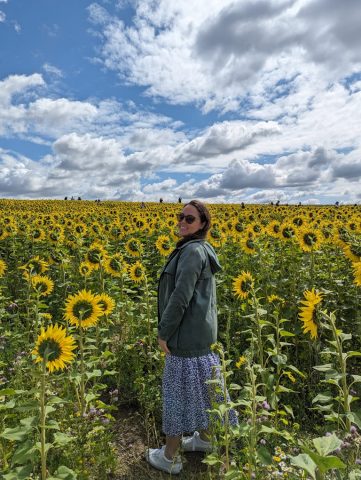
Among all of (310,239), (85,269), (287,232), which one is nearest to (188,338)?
(85,269)

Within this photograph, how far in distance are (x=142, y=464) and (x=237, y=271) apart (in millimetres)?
4068

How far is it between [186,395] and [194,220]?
1.50 meters

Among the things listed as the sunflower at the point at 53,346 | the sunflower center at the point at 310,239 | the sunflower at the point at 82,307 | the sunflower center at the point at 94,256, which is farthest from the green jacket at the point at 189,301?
the sunflower center at the point at 310,239

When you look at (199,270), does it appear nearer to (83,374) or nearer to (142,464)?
(83,374)

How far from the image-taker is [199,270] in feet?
10.5

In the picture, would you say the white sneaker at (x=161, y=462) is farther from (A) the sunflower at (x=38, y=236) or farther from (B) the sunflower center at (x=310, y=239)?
(A) the sunflower at (x=38, y=236)

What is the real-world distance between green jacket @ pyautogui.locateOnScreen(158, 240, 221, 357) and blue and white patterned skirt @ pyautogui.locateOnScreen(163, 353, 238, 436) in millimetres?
95

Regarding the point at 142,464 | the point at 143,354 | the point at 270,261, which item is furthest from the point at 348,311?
the point at 142,464

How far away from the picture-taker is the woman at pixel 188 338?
3.24 m

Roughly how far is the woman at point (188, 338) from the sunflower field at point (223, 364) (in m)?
0.22

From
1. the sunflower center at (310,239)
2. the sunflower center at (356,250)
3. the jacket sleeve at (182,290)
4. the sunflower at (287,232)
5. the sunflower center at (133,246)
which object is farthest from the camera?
the sunflower center at (133,246)

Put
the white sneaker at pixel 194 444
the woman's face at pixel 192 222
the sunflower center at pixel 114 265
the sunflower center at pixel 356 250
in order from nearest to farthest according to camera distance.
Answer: the woman's face at pixel 192 222 < the white sneaker at pixel 194 444 < the sunflower center at pixel 356 250 < the sunflower center at pixel 114 265

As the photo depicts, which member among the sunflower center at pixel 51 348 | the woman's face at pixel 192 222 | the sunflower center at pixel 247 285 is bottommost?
the sunflower center at pixel 51 348

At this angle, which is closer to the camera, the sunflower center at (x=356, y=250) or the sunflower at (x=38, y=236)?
the sunflower center at (x=356, y=250)
